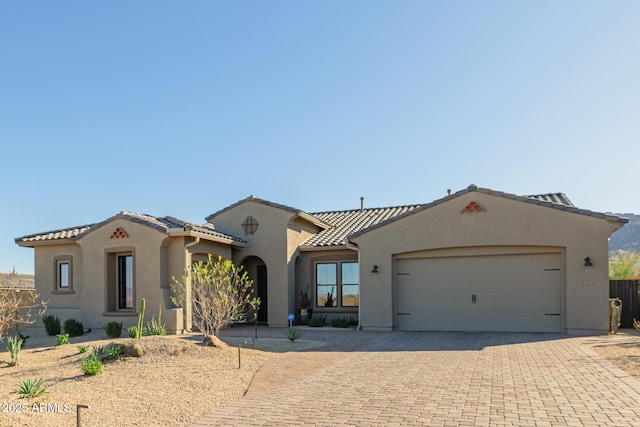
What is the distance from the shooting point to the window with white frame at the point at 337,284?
20.0 metres

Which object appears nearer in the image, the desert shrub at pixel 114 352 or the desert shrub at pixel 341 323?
the desert shrub at pixel 114 352

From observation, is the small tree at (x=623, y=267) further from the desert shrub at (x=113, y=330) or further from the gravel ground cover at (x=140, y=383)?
the desert shrub at (x=113, y=330)

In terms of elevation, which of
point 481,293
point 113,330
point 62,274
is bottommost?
point 113,330

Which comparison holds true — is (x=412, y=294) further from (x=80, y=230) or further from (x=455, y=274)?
(x=80, y=230)

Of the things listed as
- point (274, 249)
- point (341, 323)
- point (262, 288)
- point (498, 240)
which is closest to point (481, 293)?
point (498, 240)

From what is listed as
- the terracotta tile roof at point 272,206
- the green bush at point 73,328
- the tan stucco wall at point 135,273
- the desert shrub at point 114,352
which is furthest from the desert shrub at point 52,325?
the desert shrub at point 114,352

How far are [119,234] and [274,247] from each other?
233 inches

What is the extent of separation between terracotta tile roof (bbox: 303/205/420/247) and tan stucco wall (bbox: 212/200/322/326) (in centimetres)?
119

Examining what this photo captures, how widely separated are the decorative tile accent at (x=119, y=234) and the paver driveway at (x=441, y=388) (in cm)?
920

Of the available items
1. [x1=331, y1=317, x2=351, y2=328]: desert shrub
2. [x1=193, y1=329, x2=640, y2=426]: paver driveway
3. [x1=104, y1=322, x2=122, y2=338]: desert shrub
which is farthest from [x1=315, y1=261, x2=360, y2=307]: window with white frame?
[x1=104, y1=322, x2=122, y2=338]: desert shrub

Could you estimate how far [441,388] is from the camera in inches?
328

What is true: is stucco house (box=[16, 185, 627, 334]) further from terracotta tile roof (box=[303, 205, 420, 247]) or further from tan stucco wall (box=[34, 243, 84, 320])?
terracotta tile roof (box=[303, 205, 420, 247])

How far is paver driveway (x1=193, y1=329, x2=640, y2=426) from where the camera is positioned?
268 inches

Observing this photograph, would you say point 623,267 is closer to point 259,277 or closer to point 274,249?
point 274,249
